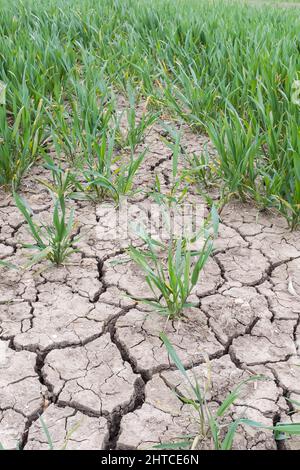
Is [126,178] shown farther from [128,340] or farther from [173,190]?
[128,340]

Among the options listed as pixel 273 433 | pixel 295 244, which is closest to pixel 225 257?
pixel 295 244

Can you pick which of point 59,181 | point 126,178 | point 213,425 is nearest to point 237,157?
point 126,178

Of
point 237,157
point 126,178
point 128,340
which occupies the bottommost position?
point 128,340

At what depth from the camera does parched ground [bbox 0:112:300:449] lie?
1614 mm

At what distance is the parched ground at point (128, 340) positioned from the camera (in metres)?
1.61

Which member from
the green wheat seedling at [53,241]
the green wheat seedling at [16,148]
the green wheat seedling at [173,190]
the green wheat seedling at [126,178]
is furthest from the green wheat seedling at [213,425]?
the green wheat seedling at [16,148]

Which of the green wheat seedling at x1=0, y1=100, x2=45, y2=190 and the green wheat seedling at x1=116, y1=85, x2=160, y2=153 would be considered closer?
the green wheat seedling at x1=0, y1=100, x2=45, y2=190

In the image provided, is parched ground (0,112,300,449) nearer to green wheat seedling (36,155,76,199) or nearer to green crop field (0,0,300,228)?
green wheat seedling (36,155,76,199)

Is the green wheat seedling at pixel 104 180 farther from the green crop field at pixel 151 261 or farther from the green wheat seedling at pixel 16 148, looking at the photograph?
the green wheat seedling at pixel 16 148

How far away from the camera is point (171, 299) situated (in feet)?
6.64

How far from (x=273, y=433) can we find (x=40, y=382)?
2.32 ft

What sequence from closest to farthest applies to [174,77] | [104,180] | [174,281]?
[174,281] < [104,180] < [174,77]

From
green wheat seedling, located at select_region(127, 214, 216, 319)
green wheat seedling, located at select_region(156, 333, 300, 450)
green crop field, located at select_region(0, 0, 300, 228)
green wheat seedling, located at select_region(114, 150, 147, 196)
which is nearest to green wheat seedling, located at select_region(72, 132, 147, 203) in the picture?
green wheat seedling, located at select_region(114, 150, 147, 196)

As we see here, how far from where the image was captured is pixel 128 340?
6.22ft
